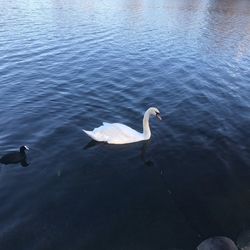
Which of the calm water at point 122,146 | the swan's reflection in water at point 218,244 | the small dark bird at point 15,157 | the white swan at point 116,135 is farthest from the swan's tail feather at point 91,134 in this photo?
the swan's reflection in water at point 218,244

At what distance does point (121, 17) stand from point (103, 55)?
20.8 metres

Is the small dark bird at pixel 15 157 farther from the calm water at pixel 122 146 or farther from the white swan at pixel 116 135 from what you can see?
the white swan at pixel 116 135

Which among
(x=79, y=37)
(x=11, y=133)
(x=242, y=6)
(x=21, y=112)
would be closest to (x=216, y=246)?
(x=11, y=133)

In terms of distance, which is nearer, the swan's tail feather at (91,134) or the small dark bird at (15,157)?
the small dark bird at (15,157)

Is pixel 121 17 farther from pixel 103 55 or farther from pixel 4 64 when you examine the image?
pixel 4 64

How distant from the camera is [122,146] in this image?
713 inches

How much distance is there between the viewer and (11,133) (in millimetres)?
18781

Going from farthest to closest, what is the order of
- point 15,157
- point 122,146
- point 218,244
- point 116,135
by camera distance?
point 122,146, point 116,135, point 15,157, point 218,244

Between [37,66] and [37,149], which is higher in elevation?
[37,149]

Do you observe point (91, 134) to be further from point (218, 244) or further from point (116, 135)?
point (218, 244)

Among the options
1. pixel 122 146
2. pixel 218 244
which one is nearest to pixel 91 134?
pixel 122 146

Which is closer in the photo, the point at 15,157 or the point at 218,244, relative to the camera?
the point at 218,244

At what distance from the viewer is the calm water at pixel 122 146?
42.1 feet

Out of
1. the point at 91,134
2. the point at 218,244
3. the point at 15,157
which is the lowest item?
the point at 91,134
